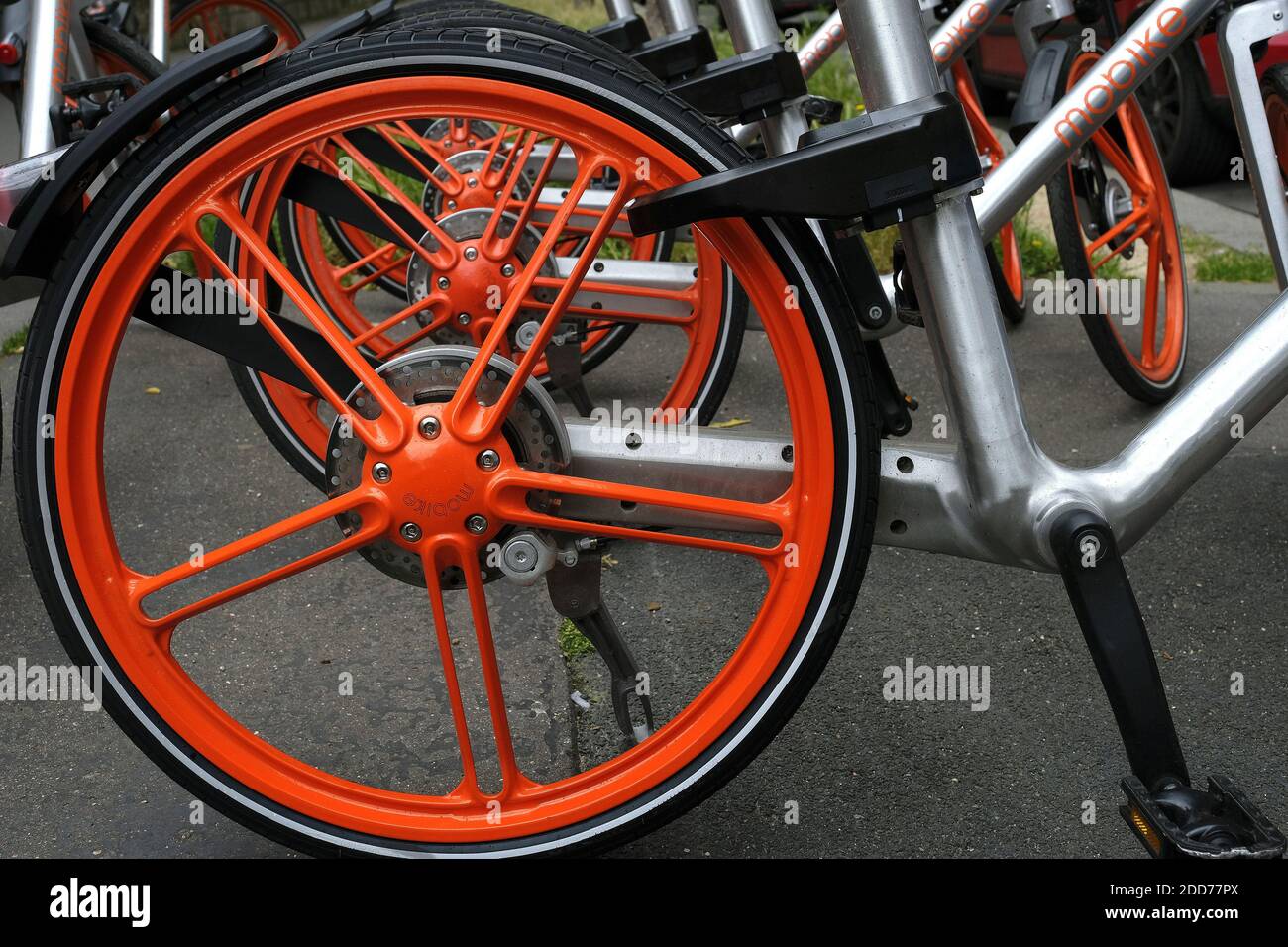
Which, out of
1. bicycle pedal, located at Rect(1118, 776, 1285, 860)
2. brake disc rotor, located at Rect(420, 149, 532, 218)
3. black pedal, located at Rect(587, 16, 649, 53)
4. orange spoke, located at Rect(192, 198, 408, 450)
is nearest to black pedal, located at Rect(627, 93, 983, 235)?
orange spoke, located at Rect(192, 198, 408, 450)

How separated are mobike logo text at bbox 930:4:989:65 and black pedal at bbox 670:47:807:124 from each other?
0.59 meters

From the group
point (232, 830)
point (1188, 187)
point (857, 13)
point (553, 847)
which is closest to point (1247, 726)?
point (553, 847)

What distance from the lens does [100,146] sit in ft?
4.42

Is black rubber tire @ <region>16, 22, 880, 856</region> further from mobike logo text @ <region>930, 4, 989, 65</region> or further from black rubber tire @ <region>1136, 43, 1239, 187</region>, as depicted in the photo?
black rubber tire @ <region>1136, 43, 1239, 187</region>

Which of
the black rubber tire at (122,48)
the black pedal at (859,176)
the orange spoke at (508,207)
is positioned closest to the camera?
the black pedal at (859,176)

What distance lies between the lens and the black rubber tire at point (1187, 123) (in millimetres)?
4941

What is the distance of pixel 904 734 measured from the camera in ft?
6.27

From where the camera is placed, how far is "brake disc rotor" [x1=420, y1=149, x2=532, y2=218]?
284 centimetres

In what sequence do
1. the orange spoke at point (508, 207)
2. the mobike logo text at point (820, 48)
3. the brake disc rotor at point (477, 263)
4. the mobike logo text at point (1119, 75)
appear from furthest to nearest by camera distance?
the mobike logo text at point (820, 48) → the brake disc rotor at point (477, 263) → the mobike logo text at point (1119, 75) → the orange spoke at point (508, 207)

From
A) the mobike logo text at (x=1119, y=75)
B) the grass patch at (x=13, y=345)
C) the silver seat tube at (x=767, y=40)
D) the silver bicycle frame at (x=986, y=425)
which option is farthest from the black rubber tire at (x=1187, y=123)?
the grass patch at (x=13, y=345)

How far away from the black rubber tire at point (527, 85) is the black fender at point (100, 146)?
0.02m

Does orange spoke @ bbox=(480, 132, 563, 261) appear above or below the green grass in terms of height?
below

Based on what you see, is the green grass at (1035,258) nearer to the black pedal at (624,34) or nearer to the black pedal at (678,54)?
the black pedal at (624,34)
